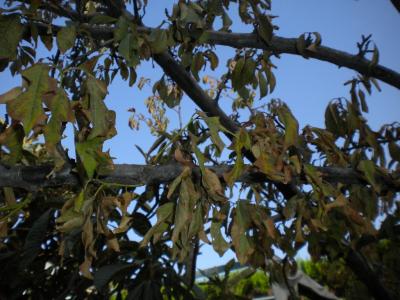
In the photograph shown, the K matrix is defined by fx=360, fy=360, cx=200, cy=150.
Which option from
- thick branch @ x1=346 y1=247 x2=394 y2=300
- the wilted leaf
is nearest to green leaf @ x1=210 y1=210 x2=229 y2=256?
the wilted leaf

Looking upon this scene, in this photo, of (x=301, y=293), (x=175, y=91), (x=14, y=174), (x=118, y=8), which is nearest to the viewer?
(x=14, y=174)

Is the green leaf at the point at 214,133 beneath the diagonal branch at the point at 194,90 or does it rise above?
beneath

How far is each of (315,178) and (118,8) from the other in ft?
3.48

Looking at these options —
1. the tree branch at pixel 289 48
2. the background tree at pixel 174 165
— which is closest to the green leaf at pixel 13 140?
the background tree at pixel 174 165

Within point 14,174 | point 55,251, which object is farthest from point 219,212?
point 55,251

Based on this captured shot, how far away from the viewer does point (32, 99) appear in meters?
0.60

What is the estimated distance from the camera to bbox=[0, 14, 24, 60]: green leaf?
0.75m

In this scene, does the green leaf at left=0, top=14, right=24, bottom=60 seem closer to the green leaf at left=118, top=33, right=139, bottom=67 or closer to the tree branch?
the green leaf at left=118, top=33, right=139, bottom=67

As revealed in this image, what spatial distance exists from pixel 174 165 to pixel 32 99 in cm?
36

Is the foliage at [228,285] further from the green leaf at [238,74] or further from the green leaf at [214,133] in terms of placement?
the green leaf at [214,133]

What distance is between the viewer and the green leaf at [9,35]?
749 mm

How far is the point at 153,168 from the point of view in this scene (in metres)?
0.82

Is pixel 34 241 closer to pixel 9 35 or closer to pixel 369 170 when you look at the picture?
pixel 9 35

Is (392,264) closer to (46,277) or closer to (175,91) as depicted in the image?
(175,91)
